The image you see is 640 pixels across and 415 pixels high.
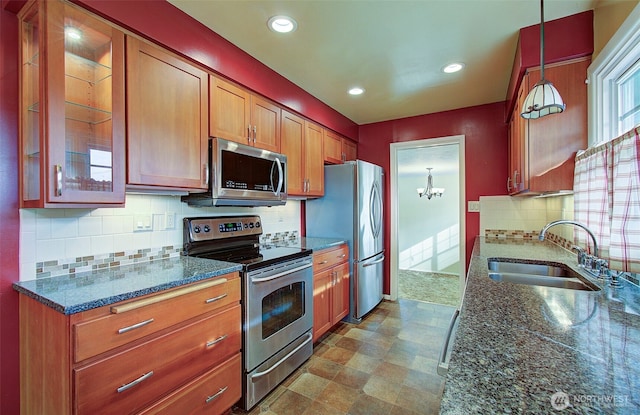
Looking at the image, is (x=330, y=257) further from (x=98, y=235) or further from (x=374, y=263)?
(x=98, y=235)

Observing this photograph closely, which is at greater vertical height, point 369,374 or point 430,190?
point 430,190

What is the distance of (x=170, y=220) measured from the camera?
6.42 ft

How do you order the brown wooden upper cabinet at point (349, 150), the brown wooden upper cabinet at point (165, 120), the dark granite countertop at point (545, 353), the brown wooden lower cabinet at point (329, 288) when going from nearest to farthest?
1. the dark granite countertop at point (545, 353)
2. the brown wooden upper cabinet at point (165, 120)
3. the brown wooden lower cabinet at point (329, 288)
4. the brown wooden upper cabinet at point (349, 150)

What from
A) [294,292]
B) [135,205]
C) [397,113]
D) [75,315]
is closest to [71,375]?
[75,315]

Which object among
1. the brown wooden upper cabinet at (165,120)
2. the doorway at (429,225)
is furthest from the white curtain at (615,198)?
the doorway at (429,225)

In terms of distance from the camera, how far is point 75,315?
1048 millimetres

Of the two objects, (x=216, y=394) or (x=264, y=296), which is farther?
(x=264, y=296)

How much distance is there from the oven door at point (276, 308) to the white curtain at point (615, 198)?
69.0 inches

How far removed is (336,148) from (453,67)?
1487mm

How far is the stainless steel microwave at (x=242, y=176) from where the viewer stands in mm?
1876

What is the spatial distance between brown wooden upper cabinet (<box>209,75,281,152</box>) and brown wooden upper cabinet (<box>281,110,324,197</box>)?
0.50ft

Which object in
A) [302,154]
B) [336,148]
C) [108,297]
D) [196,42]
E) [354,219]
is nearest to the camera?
[108,297]

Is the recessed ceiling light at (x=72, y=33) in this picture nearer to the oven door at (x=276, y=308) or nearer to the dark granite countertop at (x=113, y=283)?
the dark granite countertop at (x=113, y=283)

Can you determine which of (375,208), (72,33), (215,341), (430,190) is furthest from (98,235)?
(430,190)
